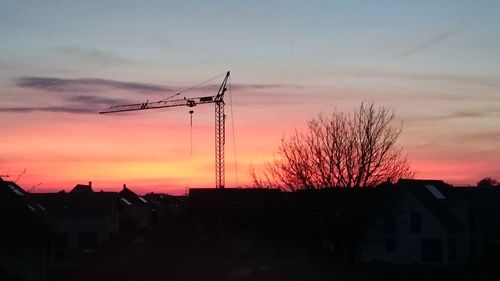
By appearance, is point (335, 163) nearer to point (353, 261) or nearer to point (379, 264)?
point (353, 261)

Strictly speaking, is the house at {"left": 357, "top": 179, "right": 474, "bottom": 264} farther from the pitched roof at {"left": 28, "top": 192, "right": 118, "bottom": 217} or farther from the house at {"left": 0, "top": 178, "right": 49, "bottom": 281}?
the pitched roof at {"left": 28, "top": 192, "right": 118, "bottom": 217}

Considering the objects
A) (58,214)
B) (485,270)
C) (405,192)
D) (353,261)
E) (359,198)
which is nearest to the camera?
(359,198)

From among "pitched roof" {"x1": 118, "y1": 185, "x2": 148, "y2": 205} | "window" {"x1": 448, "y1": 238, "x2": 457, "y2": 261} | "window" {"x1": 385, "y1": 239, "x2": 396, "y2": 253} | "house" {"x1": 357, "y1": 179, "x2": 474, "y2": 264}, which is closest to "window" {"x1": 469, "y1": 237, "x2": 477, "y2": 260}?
"house" {"x1": 357, "y1": 179, "x2": 474, "y2": 264}

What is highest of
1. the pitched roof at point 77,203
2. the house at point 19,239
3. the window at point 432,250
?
the pitched roof at point 77,203

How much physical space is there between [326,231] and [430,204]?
51.2 feet

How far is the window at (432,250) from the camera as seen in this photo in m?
52.3

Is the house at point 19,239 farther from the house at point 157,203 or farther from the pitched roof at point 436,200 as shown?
the house at point 157,203

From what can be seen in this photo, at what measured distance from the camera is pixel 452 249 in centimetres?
5266

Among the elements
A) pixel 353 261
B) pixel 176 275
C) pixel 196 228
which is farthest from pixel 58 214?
pixel 353 261

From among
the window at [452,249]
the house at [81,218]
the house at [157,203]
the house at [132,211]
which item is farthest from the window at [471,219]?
the house at [157,203]

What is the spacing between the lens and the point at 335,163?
40.8m

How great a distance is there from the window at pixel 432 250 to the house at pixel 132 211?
1696 inches

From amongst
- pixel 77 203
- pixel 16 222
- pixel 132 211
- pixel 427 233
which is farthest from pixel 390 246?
pixel 132 211

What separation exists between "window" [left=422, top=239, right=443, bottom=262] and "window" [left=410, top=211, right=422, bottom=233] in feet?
3.14
